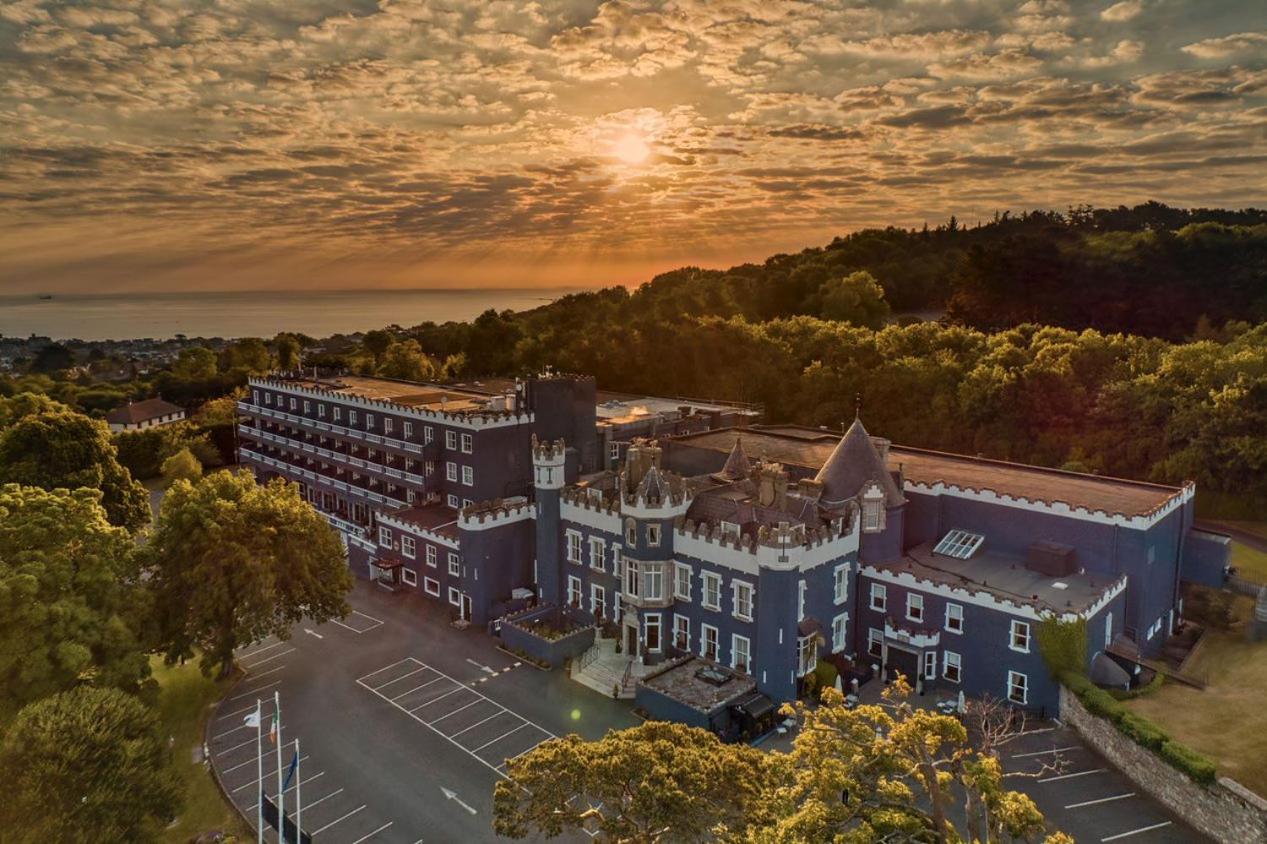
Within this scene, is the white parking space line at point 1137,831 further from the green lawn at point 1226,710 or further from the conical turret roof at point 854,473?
the conical turret roof at point 854,473

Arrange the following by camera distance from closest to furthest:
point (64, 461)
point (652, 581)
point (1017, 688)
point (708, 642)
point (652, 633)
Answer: point (1017, 688)
point (708, 642)
point (652, 581)
point (652, 633)
point (64, 461)

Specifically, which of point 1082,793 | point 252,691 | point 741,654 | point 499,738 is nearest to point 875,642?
point 741,654

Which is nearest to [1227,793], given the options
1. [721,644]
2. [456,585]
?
[721,644]

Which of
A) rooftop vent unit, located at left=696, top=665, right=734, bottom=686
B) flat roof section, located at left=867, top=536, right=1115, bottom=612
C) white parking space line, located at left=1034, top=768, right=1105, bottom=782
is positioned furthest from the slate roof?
white parking space line, located at left=1034, top=768, right=1105, bottom=782

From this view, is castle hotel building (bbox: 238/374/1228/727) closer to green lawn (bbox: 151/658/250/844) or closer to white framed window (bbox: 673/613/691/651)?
white framed window (bbox: 673/613/691/651)

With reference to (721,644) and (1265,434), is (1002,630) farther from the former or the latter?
(1265,434)

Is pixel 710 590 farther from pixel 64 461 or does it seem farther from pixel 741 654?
pixel 64 461
